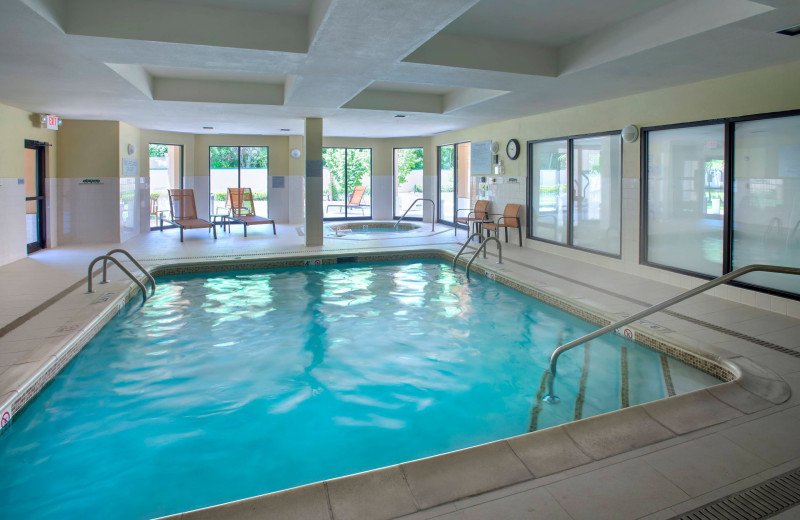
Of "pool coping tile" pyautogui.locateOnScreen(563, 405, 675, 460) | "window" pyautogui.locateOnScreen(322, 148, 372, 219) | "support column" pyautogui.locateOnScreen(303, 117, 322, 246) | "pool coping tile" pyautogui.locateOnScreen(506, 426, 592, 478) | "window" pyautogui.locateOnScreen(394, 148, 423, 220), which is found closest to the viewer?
"pool coping tile" pyautogui.locateOnScreen(506, 426, 592, 478)

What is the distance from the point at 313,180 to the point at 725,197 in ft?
19.8

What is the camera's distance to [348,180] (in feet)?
46.0

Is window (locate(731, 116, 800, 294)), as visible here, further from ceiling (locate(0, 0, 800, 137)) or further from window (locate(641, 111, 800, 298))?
ceiling (locate(0, 0, 800, 137))

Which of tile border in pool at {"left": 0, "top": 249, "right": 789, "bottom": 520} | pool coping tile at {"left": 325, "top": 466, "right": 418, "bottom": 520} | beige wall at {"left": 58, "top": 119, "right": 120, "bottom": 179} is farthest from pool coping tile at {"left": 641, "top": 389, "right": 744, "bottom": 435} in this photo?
beige wall at {"left": 58, "top": 119, "right": 120, "bottom": 179}

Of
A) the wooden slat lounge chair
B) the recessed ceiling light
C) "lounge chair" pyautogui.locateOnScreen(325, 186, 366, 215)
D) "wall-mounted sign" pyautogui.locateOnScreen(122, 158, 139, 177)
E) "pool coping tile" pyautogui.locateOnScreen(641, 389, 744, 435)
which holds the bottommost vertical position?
"pool coping tile" pyautogui.locateOnScreen(641, 389, 744, 435)

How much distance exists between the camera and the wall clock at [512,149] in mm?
9148

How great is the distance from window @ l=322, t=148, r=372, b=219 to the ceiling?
22.3ft

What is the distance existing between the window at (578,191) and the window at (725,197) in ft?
2.23

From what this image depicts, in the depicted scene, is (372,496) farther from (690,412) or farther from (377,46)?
(377,46)

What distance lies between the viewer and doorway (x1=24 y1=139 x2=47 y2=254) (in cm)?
836

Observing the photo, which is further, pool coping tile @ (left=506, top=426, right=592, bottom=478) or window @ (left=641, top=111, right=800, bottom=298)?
window @ (left=641, top=111, right=800, bottom=298)

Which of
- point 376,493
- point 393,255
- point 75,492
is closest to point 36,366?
point 75,492

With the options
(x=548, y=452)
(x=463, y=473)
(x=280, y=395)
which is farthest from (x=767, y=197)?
(x=280, y=395)

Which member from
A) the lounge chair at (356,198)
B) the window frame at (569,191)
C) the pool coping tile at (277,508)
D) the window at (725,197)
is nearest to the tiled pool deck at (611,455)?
the pool coping tile at (277,508)
